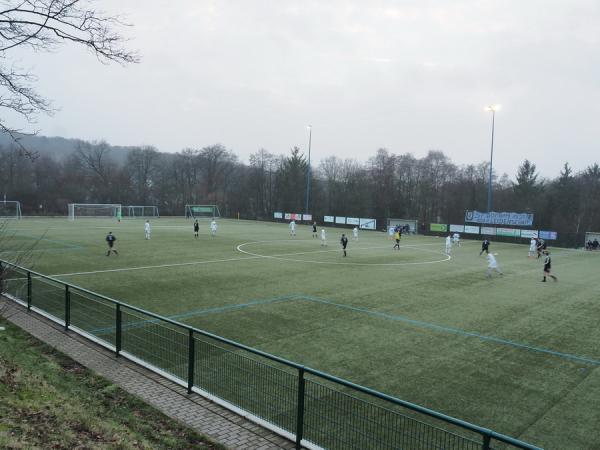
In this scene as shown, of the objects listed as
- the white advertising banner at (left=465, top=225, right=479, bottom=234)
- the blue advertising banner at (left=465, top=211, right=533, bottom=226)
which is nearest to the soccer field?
the blue advertising banner at (left=465, top=211, right=533, bottom=226)

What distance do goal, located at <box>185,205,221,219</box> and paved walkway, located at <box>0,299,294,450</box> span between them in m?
74.9

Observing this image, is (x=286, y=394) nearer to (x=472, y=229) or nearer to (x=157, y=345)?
(x=157, y=345)

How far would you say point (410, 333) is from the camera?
42.0 ft

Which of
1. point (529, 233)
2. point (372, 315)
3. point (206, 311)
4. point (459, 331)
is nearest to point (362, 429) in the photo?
point (459, 331)

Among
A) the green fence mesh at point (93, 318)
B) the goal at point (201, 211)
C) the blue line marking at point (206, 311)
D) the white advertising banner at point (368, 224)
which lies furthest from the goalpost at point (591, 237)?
the goal at point (201, 211)

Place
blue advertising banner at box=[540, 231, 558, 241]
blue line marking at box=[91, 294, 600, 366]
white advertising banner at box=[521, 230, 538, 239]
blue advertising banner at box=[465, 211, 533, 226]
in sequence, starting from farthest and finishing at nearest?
blue advertising banner at box=[465, 211, 533, 226]
white advertising banner at box=[521, 230, 538, 239]
blue advertising banner at box=[540, 231, 558, 241]
blue line marking at box=[91, 294, 600, 366]

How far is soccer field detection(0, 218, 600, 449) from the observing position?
8.70 meters

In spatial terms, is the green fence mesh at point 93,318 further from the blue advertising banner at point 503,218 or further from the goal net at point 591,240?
the goal net at point 591,240

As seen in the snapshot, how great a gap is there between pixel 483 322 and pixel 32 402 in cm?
1273

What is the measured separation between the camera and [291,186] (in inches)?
3529

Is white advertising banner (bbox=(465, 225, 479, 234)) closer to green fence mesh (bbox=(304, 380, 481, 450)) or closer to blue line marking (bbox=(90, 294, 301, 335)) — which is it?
blue line marking (bbox=(90, 294, 301, 335))

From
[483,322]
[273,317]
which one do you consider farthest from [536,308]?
[273,317]

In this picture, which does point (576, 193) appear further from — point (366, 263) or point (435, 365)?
point (435, 365)

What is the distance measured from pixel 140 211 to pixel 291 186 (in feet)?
100
